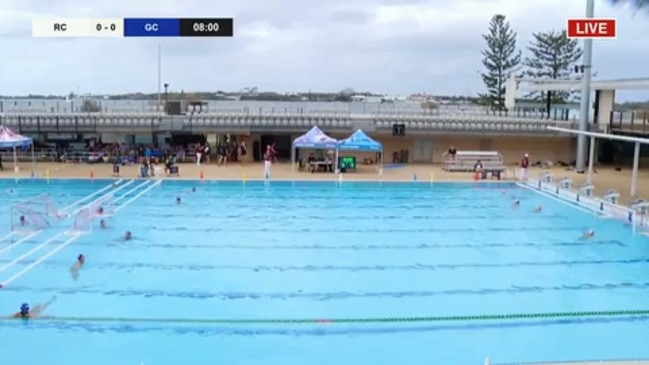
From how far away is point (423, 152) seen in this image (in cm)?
3584

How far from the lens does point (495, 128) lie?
3419 centimetres

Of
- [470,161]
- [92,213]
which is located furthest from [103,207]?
[470,161]

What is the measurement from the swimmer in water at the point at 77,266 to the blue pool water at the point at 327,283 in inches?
6.8

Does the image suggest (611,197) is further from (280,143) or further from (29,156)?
(29,156)

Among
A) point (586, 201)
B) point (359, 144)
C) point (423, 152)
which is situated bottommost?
point (586, 201)

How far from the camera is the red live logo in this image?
30.6 metres

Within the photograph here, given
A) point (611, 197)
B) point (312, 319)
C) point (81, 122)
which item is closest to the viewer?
point (312, 319)

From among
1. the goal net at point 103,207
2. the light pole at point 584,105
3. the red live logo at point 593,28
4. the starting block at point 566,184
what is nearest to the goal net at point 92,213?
the goal net at point 103,207

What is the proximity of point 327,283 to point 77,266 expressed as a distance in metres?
5.59

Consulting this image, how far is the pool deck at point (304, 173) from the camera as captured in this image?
27972mm

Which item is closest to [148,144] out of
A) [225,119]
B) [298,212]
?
[225,119]

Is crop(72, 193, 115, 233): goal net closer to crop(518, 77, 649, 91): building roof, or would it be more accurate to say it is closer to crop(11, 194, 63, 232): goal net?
crop(11, 194, 63, 232): goal net

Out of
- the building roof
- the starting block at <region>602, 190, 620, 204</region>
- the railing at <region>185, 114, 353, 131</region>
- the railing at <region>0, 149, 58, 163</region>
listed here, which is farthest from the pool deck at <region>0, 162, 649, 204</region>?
the building roof

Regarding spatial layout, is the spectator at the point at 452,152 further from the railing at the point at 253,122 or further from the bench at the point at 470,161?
the railing at the point at 253,122
